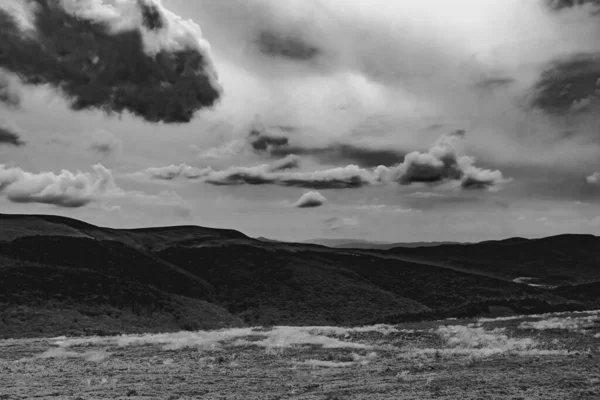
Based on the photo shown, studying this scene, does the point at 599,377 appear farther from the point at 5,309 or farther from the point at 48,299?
the point at 48,299

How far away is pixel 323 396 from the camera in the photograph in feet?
59.5

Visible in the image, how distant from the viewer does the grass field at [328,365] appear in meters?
18.9

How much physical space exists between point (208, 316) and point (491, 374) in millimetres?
113902

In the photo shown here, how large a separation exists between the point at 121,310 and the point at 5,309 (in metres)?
26.7

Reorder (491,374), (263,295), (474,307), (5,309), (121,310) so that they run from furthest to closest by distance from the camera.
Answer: (263,295), (121,310), (5,309), (474,307), (491,374)

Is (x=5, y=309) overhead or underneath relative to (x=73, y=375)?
underneath

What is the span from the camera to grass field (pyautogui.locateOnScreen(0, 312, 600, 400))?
1889cm

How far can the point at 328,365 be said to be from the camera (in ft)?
85.7

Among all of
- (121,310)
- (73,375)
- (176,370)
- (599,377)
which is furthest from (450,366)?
(121,310)

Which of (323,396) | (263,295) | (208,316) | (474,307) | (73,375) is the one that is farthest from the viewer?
(263,295)

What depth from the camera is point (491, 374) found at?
67.4 ft

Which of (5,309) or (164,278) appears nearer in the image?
(5,309)

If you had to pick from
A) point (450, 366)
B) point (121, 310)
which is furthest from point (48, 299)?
point (450, 366)

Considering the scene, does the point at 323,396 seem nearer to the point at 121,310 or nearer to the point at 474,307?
the point at 474,307
